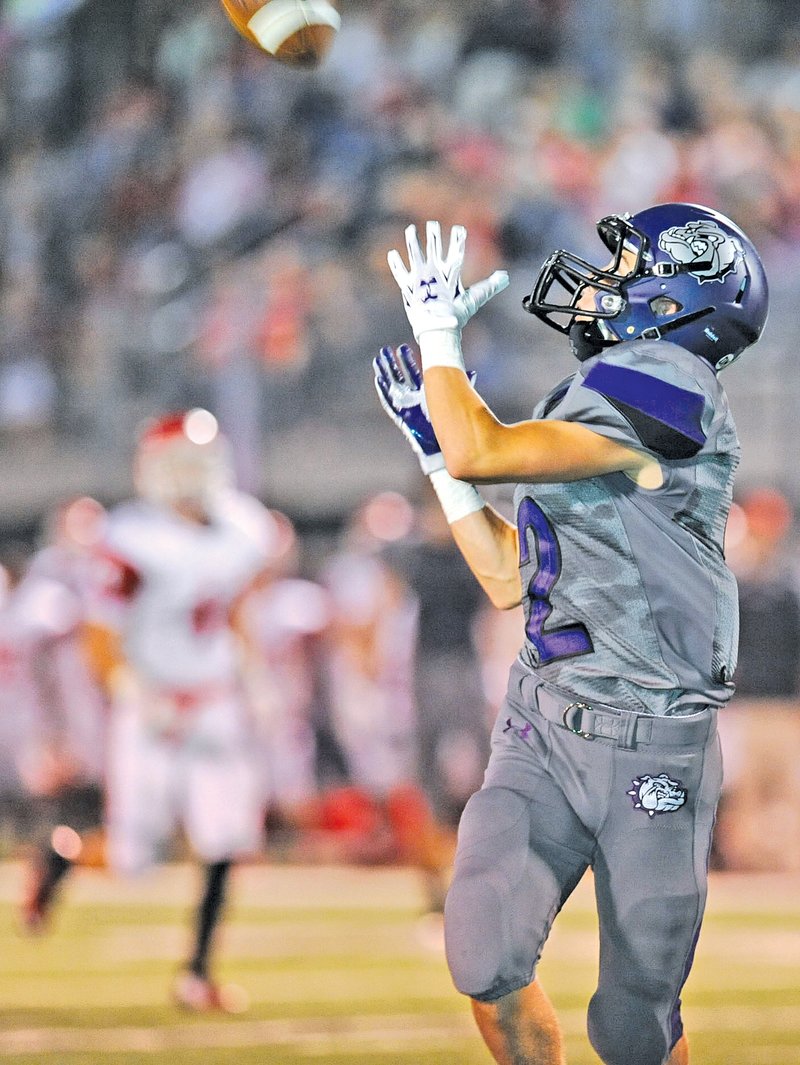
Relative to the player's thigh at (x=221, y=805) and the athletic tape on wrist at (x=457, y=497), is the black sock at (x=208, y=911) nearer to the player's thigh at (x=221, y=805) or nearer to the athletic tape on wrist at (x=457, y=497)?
the player's thigh at (x=221, y=805)

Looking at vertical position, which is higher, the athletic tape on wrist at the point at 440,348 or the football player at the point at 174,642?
the athletic tape on wrist at the point at 440,348

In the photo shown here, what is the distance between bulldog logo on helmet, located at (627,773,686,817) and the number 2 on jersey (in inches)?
9.0

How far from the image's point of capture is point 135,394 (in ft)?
31.6

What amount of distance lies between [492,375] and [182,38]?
3989 millimetres

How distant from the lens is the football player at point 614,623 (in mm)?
2734

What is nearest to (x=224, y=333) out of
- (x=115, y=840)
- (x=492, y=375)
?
(x=492, y=375)

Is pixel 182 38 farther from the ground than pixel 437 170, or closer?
farther from the ground

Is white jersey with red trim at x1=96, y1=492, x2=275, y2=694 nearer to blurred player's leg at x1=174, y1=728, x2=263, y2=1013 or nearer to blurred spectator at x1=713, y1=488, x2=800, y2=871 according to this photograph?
blurred player's leg at x1=174, y1=728, x2=263, y2=1013

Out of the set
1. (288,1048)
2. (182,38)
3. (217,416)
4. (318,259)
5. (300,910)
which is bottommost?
(300,910)

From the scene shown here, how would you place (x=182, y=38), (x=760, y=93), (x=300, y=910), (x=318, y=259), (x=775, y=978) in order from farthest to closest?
1. (x=182, y=38)
2. (x=760, y=93)
3. (x=318, y=259)
4. (x=300, y=910)
5. (x=775, y=978)

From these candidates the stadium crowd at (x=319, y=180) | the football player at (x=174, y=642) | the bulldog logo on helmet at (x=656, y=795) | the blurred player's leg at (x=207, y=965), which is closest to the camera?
the bulldog logo on helmet at (x=656, y=795)

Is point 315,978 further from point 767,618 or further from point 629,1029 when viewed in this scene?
point 767,618

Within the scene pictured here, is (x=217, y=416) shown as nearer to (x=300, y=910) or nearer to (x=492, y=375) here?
(x=492, y=375)

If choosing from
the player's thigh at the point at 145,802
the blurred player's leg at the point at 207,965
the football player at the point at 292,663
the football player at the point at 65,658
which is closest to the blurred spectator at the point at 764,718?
the football player at the point at 292,663
